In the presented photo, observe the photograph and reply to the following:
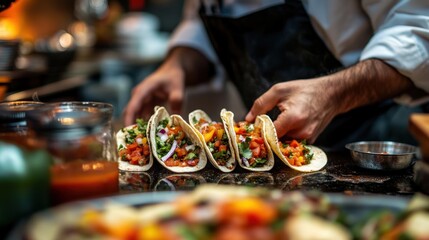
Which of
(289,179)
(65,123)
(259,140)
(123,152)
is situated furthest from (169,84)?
(65,123)

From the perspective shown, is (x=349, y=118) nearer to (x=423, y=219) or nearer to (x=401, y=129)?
(x=401, y=129)

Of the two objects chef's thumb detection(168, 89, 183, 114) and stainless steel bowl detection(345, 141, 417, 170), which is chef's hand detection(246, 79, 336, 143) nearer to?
stainless steel bowl detection(345, 141, 417, 170)

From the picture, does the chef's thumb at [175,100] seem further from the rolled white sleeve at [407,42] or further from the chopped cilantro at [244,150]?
the rolled white sleeve at [407,42]

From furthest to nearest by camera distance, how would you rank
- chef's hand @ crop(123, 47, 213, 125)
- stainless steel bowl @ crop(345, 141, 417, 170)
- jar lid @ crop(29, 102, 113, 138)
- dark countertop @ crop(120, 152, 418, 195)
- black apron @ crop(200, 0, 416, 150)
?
chef's hand @ crop(123, 47, 213, 125)
black apron @ crop(200, 0, 416, 150)
stainless steel bowl @ crop(345, 141, 417, 170)
dark countertop @ crop(120, 152, 418, 195)
jar lid @ crop(29, 102, 113, 138)

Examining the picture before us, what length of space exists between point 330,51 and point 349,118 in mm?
422

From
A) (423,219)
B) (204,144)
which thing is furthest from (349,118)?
(423,219)

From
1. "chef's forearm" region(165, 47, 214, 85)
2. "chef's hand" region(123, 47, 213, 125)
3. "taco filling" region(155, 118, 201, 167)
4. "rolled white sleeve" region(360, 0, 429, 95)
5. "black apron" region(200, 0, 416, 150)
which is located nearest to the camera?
"taco filling" region(155, 118, 201, 167)

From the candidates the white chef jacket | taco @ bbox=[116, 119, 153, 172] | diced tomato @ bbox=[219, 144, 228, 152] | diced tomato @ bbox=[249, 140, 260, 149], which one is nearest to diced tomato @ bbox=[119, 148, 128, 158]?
taco @ bbox=[116, 119, 153, 172]

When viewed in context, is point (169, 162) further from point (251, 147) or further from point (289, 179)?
point (289, 179)

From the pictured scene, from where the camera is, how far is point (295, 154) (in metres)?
2.12

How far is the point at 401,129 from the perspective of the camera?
294cm

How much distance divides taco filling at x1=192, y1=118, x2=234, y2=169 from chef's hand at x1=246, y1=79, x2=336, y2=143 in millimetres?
188

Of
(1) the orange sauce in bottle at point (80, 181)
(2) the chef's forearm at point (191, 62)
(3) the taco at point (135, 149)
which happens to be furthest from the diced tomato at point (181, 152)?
(2) the chef's forearm at point (191, 62)

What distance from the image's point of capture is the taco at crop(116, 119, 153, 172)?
6.80 ft
